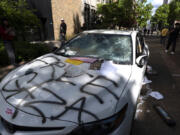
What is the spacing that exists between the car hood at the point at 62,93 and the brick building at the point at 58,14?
11.1 m

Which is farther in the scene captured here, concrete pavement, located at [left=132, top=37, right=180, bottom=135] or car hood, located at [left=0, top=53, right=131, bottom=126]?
concrete pavement, located at [left=132, top=37, right=180, bottom=135]

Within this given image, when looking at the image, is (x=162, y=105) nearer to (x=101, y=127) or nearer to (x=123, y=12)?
(x=101, y=127)

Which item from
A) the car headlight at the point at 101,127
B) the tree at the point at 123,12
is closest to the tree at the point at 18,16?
the car headlight at the point at 101,127

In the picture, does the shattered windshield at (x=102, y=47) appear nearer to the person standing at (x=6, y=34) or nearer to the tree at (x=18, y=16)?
the person standing at (x=6, y=34)

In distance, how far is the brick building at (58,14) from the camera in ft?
40.0

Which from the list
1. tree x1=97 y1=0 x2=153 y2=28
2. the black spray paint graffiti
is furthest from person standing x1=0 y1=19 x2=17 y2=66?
tree x1=97 y1=0 x2=153 y2=28

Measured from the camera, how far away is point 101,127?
1.45 m

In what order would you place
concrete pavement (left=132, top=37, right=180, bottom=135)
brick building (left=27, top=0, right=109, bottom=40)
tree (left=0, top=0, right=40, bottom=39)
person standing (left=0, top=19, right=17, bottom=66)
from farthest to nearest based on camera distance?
brick building (left=27, top=0, right=109, bottom=40) → tree (left=0, top=0, right=40, bottom=39) → person standing (left=0, top=19, right=17, bottom=66) → concrete pavement (left=132, top=37, right=180, bottom=135)

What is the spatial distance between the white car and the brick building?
10911 mm

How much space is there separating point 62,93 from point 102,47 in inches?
57.6

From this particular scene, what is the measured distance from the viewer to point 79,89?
1.73m

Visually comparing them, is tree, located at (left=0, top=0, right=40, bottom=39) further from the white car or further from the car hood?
the car hood

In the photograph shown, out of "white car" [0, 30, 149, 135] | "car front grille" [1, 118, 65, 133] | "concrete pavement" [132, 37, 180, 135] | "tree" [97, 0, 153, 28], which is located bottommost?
"concrete pavement" [132, 37, 180, 135]

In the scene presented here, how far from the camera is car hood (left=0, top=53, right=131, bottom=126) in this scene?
4.74 feet
